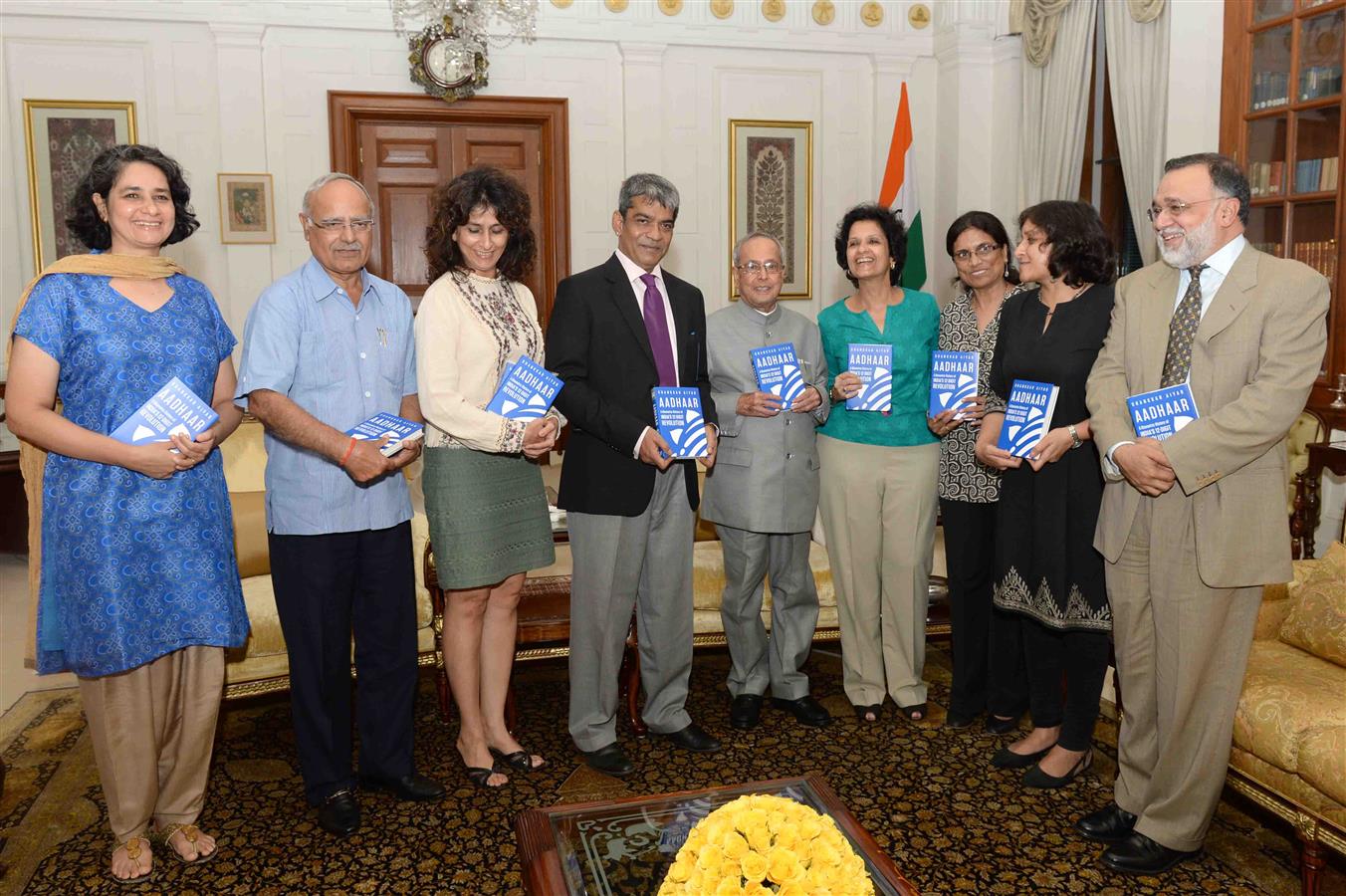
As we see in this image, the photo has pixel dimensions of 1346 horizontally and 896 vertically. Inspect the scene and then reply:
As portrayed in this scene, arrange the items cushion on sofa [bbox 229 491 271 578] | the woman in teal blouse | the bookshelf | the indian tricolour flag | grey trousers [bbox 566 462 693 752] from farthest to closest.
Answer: the indian tricolour flag → the bookshelf → cushion on sofa [bbox 229 491 271 578] → the woman in teal blouse → grey trousers [bbox 566 462 693 752]

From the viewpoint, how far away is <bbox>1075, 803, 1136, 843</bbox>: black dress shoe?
102 inches

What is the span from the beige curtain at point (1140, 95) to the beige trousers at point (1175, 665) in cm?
298

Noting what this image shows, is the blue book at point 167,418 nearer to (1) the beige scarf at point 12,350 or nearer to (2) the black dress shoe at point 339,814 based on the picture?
(1) the beige scarf at point 12,350

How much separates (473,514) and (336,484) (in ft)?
1.23

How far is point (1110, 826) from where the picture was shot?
2.60m

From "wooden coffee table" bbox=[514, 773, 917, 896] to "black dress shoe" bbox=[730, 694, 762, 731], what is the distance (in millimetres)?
1191

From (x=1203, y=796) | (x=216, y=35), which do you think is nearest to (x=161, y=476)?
(x=1203, y=796)

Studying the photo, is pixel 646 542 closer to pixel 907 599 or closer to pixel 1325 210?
pixel 907 599

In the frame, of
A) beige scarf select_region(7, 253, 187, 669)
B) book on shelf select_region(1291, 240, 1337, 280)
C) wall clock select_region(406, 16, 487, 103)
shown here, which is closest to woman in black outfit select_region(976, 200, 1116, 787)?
book on shelf select_region(1291, 240, 1337, 280)

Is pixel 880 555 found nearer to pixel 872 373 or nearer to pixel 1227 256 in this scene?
pixel 872 373

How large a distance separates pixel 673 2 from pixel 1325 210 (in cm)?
350

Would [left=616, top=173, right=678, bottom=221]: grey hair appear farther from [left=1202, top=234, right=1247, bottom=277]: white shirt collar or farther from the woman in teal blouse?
[left=1202, top=234, right=1247, bottom=277]: white shirt collar

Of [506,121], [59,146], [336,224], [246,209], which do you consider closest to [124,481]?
[336,224]

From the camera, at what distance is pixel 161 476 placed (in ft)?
7.67
